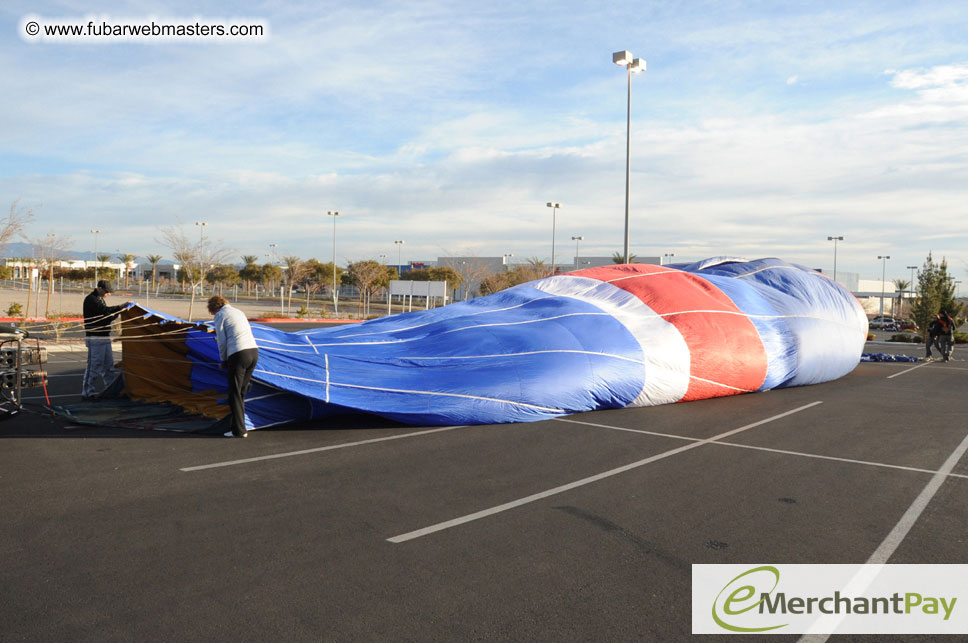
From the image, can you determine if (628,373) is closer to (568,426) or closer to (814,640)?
(568,426)

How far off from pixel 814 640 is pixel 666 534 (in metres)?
1.54

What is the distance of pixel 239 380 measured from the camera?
8.40 m

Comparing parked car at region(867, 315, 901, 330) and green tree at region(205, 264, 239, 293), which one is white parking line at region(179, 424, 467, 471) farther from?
green tree at region(205, 264, 239, 293)

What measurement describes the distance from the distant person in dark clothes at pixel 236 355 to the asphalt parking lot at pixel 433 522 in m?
0.44

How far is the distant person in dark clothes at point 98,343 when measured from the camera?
10.7 metres

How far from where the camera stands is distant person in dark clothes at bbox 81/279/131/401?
10.7 m

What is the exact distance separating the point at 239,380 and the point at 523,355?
3.94 meters

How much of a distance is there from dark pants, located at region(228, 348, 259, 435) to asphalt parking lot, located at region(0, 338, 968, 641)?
363mm

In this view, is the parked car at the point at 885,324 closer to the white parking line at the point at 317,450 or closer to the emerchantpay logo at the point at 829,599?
the white parking line at the point at 317,450

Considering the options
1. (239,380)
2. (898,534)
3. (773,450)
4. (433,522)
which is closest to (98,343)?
(239,380)

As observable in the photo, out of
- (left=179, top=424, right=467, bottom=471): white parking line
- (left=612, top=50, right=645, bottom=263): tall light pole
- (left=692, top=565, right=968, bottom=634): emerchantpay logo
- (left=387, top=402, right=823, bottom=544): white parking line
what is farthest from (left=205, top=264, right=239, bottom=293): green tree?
(left=692, top=565, right=968, bottom=634): emerchantpay logo

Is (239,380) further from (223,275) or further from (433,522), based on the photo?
(223,275)

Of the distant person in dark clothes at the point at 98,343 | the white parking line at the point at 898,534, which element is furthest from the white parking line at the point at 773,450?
the distant person in dark clothes at the point at 98,343

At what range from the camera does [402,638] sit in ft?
12.0
